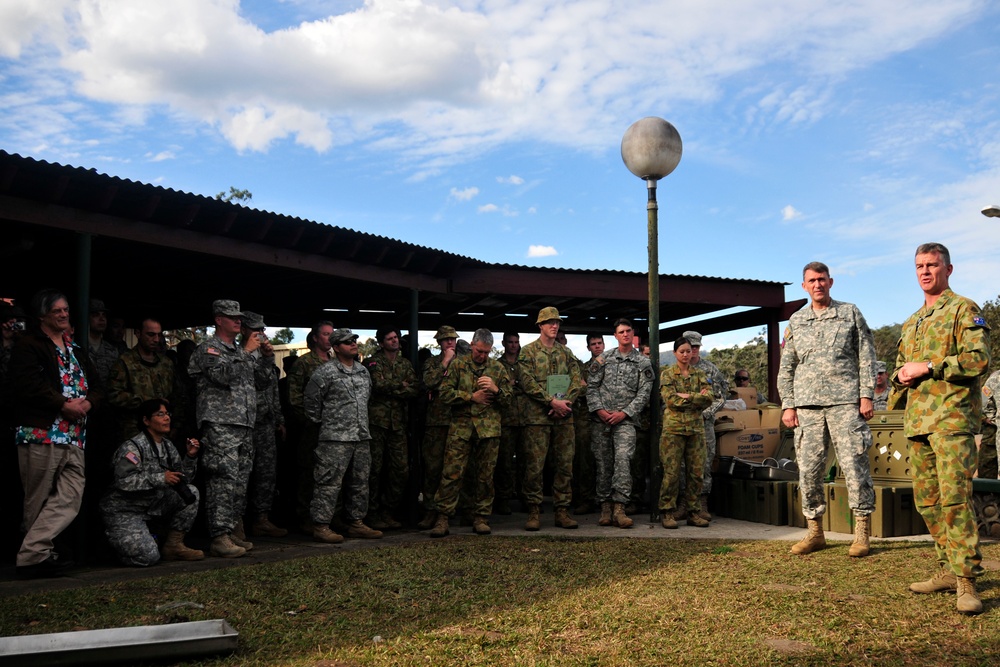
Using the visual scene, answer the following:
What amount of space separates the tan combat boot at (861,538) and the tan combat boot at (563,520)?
8.83 ft

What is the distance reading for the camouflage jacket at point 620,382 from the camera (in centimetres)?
865

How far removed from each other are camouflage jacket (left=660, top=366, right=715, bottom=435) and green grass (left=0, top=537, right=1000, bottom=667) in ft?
5.82

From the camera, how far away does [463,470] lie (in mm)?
8117

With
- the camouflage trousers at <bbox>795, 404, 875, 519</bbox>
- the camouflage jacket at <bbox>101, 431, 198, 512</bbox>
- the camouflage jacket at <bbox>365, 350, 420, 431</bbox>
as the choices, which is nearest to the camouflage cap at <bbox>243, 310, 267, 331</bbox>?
the camouflage jacket at <bbox>101, 431, 198, 512</bbox>

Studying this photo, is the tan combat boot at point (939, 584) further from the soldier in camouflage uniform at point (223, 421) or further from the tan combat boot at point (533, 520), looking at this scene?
the soldier in camouflage uniform at point (223, 421)

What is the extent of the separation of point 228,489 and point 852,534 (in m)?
5.45

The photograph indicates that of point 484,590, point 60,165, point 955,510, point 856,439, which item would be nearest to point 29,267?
point 60,165

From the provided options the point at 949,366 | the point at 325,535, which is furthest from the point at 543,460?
the point at 949,366

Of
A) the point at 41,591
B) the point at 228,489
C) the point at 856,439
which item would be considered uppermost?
the point at 856,439

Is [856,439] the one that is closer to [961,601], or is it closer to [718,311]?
[961,601]

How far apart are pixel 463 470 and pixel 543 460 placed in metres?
0.85

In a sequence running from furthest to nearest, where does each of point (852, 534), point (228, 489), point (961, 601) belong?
point (852, 534), point (228, 489), point (961, 601)

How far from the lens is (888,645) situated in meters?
4.04

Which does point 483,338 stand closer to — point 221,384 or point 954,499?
point 221,384
